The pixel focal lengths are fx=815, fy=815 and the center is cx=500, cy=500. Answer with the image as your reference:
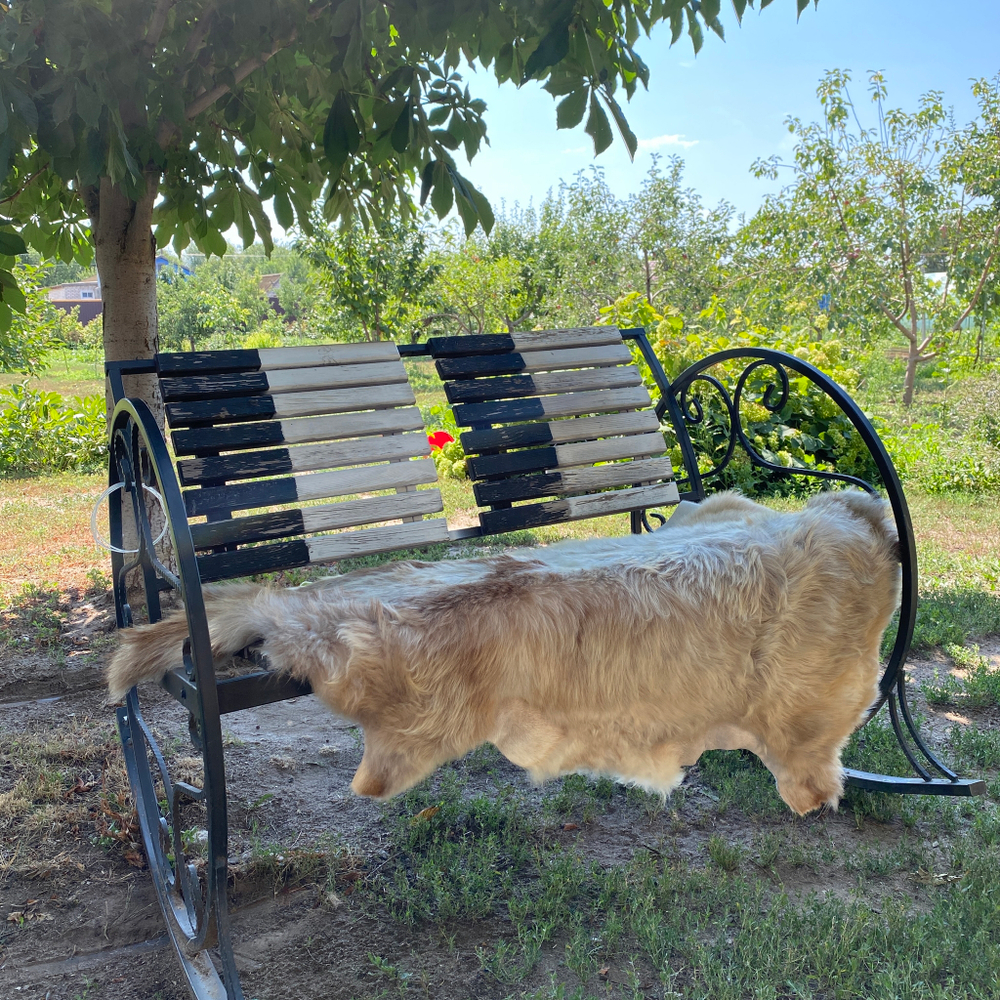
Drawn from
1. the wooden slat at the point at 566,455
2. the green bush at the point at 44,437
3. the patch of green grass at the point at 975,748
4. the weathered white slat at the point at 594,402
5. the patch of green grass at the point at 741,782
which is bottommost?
the patch of green grass at the point at 975,748

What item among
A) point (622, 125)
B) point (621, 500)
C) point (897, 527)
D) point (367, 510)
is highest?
point (622, 125)

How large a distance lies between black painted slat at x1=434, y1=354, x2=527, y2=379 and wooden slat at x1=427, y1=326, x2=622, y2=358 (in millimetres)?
22

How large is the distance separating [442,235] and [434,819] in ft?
44.6

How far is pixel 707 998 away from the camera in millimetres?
1571

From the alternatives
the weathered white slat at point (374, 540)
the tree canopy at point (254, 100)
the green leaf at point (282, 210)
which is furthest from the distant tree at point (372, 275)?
the weathered white slat at point (374, 540)

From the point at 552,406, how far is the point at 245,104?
1487 mm

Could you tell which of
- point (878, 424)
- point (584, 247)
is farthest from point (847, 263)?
point (584, 247)

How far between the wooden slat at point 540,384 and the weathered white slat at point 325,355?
0.21m

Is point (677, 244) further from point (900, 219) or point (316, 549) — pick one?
point (316, 549)

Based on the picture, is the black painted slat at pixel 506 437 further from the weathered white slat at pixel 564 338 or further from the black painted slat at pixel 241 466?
the black painted slat at pixel 241 466

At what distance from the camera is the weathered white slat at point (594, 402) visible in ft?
8.41

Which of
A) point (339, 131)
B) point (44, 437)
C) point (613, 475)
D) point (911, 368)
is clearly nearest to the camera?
point (339, 131)

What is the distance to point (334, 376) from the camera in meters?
2.25

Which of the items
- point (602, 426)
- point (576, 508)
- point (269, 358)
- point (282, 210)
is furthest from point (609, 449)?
point (282, 210)
